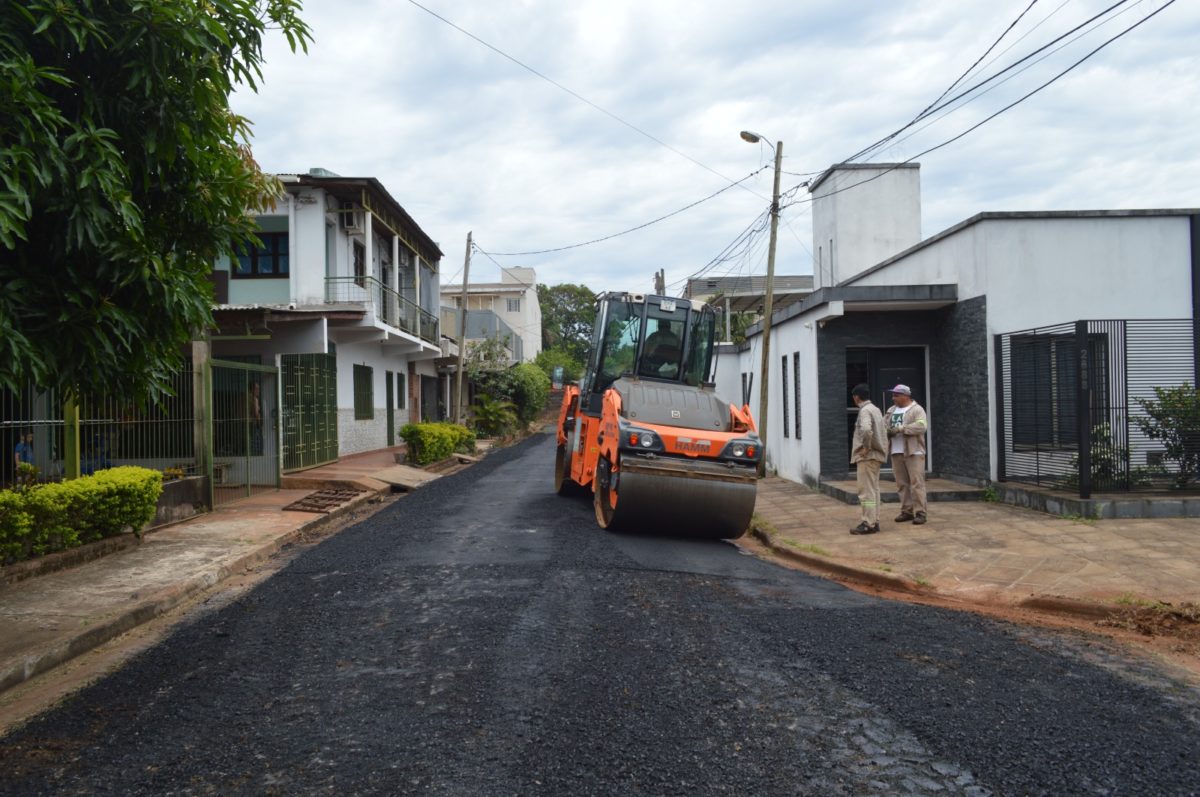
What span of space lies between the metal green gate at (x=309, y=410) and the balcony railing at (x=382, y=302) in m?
1.45

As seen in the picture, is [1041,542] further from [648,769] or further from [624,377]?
[648,769]

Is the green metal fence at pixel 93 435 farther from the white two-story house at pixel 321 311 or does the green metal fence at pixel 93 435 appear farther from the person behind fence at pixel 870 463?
the person behind fence at pixel 870 463

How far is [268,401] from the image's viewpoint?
15453mm

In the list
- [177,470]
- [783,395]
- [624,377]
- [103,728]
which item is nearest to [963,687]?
[103,728]

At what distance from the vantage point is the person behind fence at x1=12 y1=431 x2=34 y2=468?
27.4 feet

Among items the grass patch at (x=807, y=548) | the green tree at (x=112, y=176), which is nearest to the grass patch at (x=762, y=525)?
the grass patch at (x=807, y=548)

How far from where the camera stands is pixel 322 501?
13.1 metres

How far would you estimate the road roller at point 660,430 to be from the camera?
366 inches

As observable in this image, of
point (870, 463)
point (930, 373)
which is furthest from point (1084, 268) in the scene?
point (870, 463)

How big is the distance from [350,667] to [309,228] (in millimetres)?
15783

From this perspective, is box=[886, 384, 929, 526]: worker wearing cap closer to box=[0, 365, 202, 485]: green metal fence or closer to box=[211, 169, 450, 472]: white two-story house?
box=[0, 365, 202, 485]: green metal fence

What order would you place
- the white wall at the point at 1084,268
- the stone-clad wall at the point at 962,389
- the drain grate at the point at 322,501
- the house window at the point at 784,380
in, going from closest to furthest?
1. the white wall at the point at 1084,268
2. the stone-clad wall at the point at 962,389
3. the drain grate at the point at 322,501
4. the house window at the point at 784,380

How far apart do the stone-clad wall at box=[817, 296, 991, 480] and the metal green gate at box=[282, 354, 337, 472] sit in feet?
32.6

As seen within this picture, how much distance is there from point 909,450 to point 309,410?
1230 centimetres
